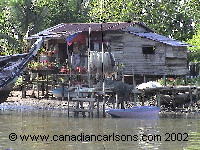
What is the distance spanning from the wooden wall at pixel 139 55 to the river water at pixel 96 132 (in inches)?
347

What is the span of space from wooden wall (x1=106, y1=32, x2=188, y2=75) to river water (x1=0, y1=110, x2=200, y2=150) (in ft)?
28.9

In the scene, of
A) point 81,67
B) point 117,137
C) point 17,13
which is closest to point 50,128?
point 117,137

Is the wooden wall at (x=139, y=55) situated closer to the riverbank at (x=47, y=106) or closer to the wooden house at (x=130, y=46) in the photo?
the wooden house at (x=130, y=46)

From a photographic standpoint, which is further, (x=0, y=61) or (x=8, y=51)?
(x=8, y=51)

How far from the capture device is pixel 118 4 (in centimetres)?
4941

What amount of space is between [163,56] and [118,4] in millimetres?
12991

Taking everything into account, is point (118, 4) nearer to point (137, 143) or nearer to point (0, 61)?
point (0, 61)

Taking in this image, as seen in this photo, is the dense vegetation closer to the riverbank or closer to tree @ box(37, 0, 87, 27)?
tree @ box(37, 0, 87, 27)

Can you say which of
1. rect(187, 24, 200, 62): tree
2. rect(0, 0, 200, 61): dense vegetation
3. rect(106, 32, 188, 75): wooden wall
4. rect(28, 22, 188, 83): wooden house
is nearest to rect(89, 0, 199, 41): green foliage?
rect(0, 0, 200, 61): dense vegetation

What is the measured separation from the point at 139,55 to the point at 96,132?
1625 centimetres

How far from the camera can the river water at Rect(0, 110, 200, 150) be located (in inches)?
721

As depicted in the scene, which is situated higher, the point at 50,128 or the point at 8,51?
the point at 8,51

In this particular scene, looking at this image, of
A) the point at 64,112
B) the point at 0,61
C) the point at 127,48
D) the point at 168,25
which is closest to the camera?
the point at 0,61

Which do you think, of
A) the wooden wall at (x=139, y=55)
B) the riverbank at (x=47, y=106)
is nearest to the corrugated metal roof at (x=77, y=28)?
the wooden wall at (x=139, y=55)
